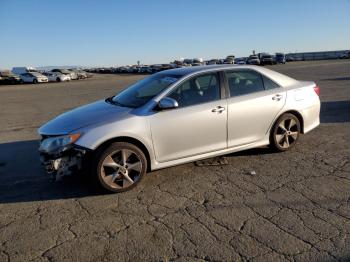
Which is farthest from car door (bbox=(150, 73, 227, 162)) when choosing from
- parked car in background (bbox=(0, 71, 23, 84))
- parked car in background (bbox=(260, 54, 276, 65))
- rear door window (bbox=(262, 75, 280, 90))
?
parked car in background (bbox=(260, 54, 276, 65))

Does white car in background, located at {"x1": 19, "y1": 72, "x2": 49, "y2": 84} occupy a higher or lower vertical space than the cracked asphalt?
lower

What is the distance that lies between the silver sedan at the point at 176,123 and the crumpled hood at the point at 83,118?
0.01 m

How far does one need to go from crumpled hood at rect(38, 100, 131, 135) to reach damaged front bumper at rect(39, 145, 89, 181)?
0.28 metres

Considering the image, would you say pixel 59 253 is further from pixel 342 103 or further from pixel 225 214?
pixel 342 103

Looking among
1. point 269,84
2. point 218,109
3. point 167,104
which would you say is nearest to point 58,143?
point 167,104

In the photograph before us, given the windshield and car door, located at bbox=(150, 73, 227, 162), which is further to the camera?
the windshield

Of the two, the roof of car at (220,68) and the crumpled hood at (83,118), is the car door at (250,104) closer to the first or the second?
the roof of car at (220,68)

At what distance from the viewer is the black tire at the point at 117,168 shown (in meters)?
4.38

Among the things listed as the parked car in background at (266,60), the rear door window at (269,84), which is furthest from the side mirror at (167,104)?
the parked car in background at (266,60)

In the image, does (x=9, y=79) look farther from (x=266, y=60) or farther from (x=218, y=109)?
(x=218, y=109)

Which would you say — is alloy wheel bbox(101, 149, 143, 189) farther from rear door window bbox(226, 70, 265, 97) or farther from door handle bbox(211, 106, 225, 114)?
rear door window bbox(226, 70, 265, 97)

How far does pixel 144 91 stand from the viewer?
5375 mm

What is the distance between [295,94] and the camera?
5863 mm

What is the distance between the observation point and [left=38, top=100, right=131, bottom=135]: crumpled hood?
4.55 meters
